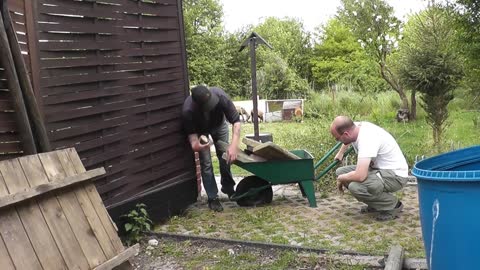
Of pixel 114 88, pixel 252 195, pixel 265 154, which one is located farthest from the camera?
pixel 252 195

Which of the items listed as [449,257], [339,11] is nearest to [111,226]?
[449,257]

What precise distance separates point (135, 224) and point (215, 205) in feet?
4.21

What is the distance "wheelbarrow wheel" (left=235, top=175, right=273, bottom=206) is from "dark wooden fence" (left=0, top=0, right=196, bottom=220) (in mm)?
546

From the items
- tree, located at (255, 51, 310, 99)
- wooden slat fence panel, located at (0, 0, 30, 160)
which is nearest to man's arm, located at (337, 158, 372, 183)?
wooden slat fence panel, located at (0, 0, 30, 160)

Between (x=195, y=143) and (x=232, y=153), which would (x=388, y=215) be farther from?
(x=195, y=143)

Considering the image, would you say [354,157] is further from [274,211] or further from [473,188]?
[473,188]

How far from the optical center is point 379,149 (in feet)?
15.5

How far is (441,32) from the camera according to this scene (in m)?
8.98

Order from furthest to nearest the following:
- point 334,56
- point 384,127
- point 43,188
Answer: point 334,56
point 384,127
point 43,188

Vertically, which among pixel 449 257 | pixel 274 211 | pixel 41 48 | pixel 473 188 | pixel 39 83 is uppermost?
pixel 41 48

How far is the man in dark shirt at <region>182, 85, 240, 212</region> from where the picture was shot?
5172 millimetres

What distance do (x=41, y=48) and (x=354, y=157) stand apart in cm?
422

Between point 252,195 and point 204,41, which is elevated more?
point 252,195

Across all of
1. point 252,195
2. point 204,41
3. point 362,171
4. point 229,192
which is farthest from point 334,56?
point 362,171
